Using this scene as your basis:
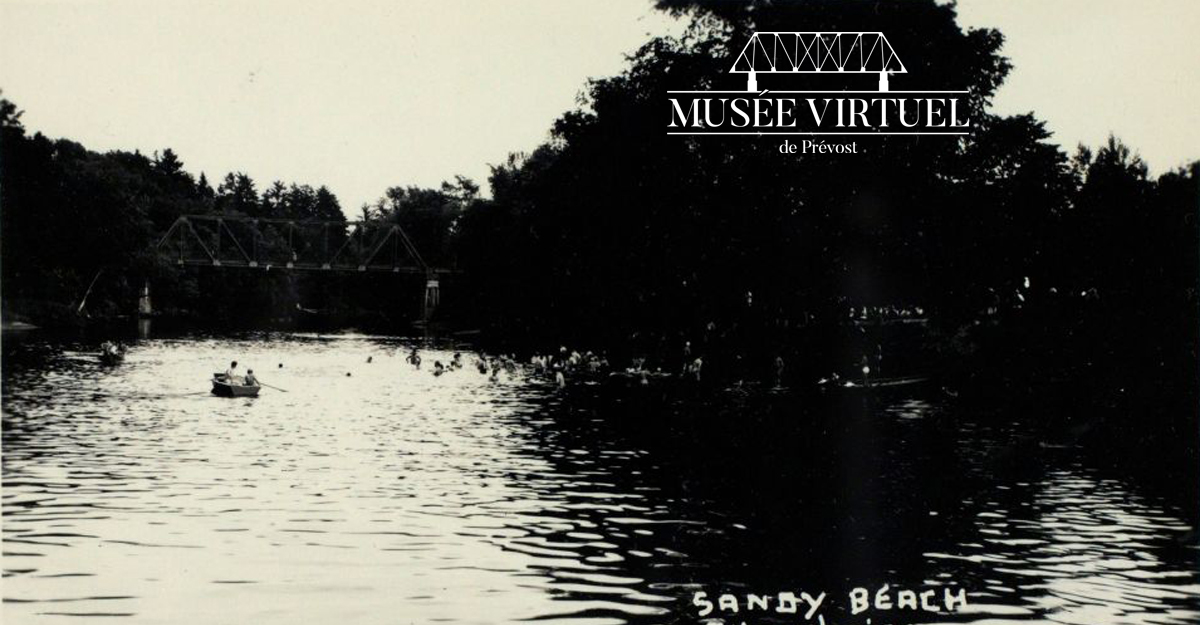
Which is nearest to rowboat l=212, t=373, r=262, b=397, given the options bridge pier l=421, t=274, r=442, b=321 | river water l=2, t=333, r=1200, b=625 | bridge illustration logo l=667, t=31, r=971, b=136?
river water l=2, t=333, r=1200, b=625

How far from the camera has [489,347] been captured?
10431 centimetres

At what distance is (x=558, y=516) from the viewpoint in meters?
27.6

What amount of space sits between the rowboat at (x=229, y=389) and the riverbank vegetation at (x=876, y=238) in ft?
51.4

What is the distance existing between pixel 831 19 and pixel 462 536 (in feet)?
98.6

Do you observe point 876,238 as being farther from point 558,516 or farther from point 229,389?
point 558,516

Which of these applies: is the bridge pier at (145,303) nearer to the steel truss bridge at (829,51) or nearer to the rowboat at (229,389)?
the rowboat at (229,389)

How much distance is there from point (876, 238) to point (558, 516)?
30.8 m

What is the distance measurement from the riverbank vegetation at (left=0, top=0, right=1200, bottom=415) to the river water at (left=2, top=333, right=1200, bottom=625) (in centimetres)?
537

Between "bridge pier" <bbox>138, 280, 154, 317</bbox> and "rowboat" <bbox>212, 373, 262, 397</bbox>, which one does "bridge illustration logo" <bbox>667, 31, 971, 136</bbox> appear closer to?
"rowboat" <bbox>212, 373, 262, 397</bbox>

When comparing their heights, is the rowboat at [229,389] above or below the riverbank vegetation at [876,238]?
below

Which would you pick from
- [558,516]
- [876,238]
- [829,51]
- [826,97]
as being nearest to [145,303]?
[876,238]

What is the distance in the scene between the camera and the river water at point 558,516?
20344 mm

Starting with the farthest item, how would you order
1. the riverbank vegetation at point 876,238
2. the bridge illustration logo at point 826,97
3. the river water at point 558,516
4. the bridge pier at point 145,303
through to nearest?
the bridge pier at point 145,303 < the riverbank vegetation at point 876,238 < the bridge illustration logo at point 826,97 < the river water at point 558,516

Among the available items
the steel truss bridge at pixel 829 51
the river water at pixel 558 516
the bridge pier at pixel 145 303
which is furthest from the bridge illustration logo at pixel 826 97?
the bridge pier at pixel 145 303
